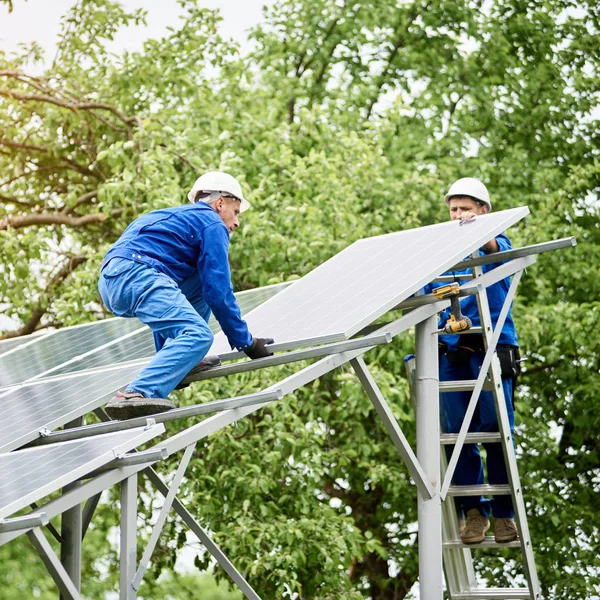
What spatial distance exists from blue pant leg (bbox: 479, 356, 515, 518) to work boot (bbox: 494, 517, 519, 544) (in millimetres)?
80

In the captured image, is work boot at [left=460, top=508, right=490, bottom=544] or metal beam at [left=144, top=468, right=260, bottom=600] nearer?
metal beam at [left=144, top=468, right=260, bottom=600]

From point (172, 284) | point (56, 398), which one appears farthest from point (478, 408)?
point (56, 398)

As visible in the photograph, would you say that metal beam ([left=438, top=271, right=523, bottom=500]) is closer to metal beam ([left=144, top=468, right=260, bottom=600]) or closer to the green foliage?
metal beam ([left=144, top=468, right=260, bottom=600])

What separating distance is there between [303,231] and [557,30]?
8192 mm

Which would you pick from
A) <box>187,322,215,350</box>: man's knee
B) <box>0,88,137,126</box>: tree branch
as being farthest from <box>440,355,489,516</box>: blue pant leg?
<box>0,88,137,126</box>: tree branch

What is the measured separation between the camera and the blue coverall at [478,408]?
7.55m

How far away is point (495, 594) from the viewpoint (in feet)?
24.3

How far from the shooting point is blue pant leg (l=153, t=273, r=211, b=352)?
6406 mm

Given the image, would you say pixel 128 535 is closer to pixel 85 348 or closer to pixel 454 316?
pixel 454 316

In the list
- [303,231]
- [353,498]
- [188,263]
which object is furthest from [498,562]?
[188,263]

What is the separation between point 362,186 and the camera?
13086 mm

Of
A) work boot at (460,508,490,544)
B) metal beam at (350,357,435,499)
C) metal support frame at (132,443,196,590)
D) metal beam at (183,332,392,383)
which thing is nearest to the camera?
metal support frame at (132,443,196,590)

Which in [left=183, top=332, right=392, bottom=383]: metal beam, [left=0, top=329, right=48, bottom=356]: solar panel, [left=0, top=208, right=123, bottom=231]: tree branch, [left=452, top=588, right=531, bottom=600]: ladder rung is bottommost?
[left=452, top=588, right=531, bottom=600]: ladder rung

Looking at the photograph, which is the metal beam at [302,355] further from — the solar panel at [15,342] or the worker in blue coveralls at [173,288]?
the solar panel at [15,342]
